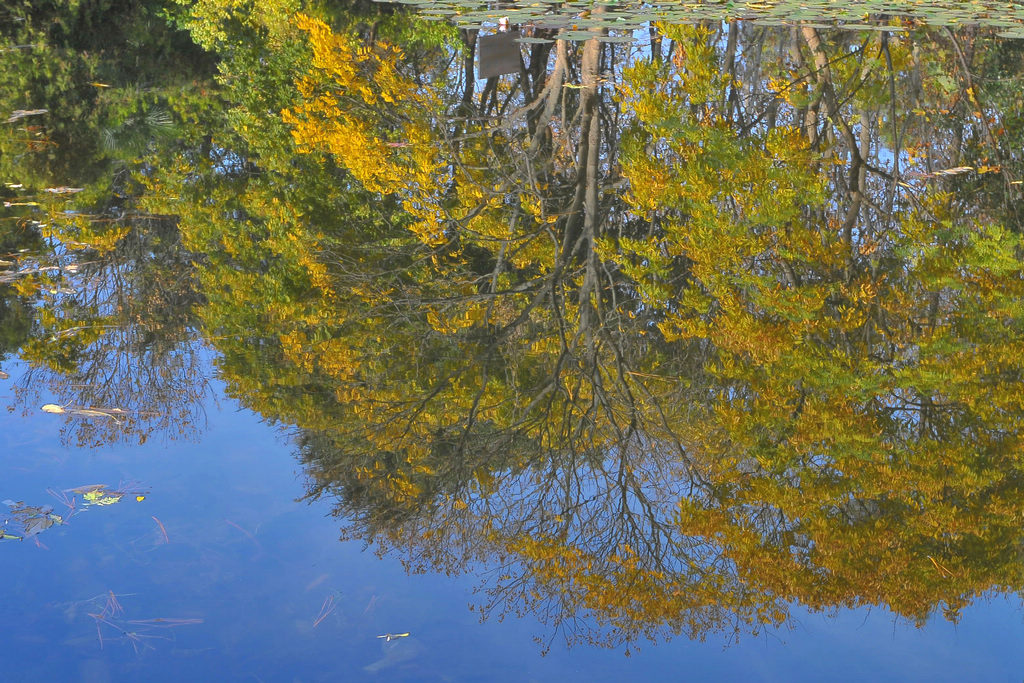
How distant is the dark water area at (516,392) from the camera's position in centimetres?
375

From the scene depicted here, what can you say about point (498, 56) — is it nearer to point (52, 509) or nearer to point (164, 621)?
point (52, 509)

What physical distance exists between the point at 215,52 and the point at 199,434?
34.9ft

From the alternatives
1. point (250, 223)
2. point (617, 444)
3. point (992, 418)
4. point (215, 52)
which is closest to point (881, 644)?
point (617, 444)

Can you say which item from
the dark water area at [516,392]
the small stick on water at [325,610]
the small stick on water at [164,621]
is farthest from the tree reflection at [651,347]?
the small stick on water at [164,621]

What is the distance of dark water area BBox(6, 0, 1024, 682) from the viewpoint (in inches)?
148

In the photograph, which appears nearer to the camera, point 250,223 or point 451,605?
point 451,605

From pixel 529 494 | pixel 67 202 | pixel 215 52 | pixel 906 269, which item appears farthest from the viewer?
pixel 215 52

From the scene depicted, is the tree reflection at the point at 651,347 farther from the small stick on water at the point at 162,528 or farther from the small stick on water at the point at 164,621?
the small stick on water at the point at 164,621

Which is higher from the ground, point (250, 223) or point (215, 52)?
point (215, 52)

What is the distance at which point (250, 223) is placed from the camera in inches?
283

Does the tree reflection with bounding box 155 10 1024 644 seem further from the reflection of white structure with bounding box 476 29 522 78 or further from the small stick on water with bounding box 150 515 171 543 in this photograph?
the reflection of white structure with bounding box 476 29 522 78

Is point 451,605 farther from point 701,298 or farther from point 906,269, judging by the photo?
point 906,269

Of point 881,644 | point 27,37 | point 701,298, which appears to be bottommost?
point 881,644

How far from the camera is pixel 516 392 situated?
5133 mm
